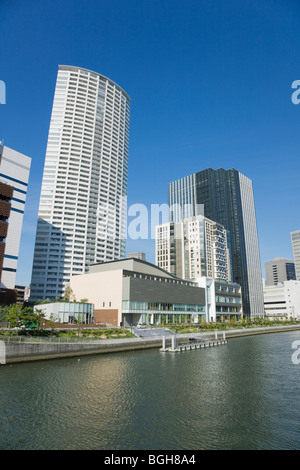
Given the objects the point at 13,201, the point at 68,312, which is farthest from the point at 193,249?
the point at 68,312

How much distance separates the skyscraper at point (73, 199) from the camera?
535 feet

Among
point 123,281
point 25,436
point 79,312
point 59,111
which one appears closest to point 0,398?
point 25,436

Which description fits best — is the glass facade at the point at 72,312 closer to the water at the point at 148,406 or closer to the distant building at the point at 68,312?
the distant building at the point at 68,312

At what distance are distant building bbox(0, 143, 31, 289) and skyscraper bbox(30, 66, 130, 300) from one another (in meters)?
46.5

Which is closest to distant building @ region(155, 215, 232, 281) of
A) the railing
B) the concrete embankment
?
the concrete embankment

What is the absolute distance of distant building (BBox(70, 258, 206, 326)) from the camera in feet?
310

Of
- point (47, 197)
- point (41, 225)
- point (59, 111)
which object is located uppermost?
point (59, 111)

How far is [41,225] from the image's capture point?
550ft

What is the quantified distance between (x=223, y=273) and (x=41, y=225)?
10607 cm

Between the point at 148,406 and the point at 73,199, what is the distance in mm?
162424

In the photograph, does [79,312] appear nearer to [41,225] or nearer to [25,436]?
[25,436]

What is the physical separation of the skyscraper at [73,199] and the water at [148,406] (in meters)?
124

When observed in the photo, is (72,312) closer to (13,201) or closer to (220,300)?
(13,201)
